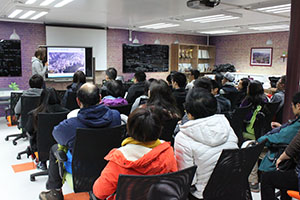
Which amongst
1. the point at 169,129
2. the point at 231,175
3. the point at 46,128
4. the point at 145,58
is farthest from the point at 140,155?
the point at 145,58

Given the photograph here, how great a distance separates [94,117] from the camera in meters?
2.10

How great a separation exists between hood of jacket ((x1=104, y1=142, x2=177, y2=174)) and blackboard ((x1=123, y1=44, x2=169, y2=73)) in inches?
279

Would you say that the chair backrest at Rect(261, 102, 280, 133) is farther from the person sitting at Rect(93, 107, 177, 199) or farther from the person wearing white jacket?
the person sitting at Rect(93, 107, 177, 199)

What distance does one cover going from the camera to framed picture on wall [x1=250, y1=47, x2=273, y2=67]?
333 inches

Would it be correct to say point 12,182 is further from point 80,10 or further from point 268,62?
point 268,62

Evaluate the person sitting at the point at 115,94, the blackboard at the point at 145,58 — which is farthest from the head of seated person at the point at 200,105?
the blackboard at the point at 145,58

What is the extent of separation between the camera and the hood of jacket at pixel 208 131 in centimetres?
165

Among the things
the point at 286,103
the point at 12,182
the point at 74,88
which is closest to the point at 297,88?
the point at 286,103

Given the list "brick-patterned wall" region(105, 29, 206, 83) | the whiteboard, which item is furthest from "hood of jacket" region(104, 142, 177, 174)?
"brick-patterned wall" region(105, 29, 206, 83)

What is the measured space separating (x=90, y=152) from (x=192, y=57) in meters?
8.31

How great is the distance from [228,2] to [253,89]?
1597 millimetres

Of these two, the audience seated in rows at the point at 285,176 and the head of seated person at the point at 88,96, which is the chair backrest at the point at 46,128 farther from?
the audience seated in rows at the point at 285,176

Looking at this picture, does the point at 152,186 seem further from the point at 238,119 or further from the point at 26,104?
the point at 26,104

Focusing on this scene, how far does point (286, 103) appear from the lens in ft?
10.9
